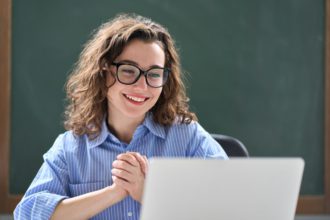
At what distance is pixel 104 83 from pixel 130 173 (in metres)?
0.37

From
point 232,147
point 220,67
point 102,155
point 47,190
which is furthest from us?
point 220,67

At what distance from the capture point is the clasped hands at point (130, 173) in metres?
1.55

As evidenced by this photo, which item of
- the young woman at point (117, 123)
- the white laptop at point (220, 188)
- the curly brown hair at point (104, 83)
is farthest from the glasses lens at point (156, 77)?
the white laptop at point (220, 188)

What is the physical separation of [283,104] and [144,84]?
1782 millimetres

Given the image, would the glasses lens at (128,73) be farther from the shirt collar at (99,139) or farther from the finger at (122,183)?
the finger at (122,183)

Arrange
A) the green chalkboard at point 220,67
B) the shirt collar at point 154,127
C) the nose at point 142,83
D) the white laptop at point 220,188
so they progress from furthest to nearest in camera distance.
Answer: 1. the green chalkboard at point 220,67
2. the shirt collar at point 154,127
3. the nose at point 142,83
4. the white laptop at point 220,188

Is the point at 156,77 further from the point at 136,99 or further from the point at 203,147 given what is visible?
the point at 203,147

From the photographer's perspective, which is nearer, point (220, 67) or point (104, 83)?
point (104, 83)

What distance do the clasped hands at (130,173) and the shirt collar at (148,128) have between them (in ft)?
0.79

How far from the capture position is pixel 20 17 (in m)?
3.21

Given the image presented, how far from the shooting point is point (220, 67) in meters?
3.31

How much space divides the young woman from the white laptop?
470mm

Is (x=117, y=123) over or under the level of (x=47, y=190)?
over

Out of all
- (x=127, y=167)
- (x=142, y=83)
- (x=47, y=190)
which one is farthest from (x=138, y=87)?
(x=47, y=190)
